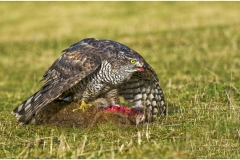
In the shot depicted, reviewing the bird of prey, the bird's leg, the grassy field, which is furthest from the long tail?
the bird's leg

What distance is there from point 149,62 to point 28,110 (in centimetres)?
830

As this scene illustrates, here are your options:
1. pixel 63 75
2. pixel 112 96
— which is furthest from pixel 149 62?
pixel 63 75

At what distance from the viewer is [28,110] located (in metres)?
9.86

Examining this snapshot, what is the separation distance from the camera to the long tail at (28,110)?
973 centimetres

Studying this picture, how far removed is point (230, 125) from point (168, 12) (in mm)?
20862

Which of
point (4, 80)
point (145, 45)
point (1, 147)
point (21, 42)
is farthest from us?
point (21, 42)

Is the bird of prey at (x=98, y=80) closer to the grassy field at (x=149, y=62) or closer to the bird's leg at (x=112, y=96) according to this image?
the bird's leg at (x=112, y=96)

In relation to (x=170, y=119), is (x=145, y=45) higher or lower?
higher

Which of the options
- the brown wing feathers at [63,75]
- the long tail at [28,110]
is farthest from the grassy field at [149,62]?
the brown wing feathers at [63,75]

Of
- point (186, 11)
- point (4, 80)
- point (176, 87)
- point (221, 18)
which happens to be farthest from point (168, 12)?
point (176, 87)

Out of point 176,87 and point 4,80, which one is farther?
point 4,80

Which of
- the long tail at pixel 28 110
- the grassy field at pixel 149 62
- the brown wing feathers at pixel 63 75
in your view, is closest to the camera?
the grassy field at pixel 149 62

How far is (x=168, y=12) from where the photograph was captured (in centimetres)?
→ 2916

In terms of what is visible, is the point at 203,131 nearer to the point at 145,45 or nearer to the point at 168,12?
the point at 145,45
